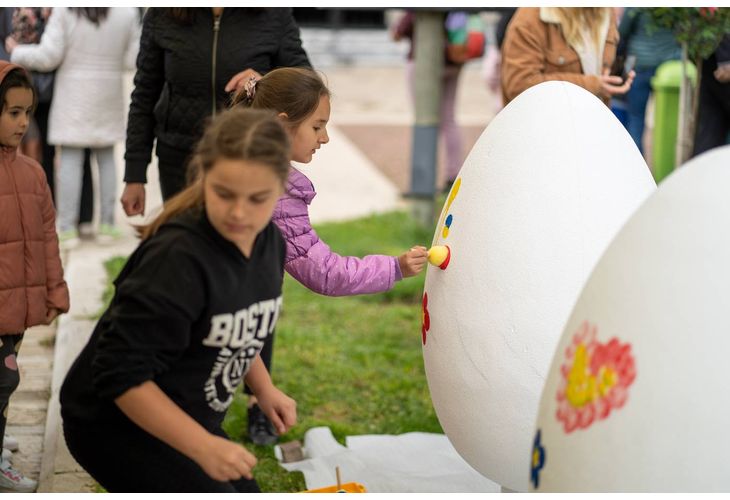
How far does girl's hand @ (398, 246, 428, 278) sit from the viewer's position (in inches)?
143

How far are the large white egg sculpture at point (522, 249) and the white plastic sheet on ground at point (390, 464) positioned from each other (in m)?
0.81

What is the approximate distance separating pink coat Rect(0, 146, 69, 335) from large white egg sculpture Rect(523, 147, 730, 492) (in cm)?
215

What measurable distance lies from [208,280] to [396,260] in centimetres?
101

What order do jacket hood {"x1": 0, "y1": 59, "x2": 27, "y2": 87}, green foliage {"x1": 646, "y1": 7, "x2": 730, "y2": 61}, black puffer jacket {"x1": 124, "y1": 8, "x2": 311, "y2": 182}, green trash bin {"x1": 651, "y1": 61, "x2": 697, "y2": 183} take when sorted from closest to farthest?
jacket hood {"x1": 0, "y1": 59, "x2": 27, "y2": 87}
black puffer jacket {"x1": 124, "y1": 8, "x2": 311, "y2": 182}
green foliage {"x1": 646, "y1": 7, "x2": 730, "y2": 61}
green trash bin {"x1": 651, "y1": 61, "x2": 697, "y2": 183}

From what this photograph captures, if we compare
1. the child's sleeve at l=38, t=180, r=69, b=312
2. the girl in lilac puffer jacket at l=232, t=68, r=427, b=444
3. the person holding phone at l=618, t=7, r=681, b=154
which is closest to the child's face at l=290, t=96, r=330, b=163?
the girl in lilac puffer jacket at l=232, t=68, r=427, b=444

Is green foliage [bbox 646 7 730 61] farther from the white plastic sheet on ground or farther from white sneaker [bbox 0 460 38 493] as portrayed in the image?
white sneaker [bbox 0 460 38 493]

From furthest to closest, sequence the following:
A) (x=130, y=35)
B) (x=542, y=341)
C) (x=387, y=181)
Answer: (x=387, y=181)
(x=130, y=35)
(x=542, y=341)

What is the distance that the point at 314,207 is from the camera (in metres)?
9.82

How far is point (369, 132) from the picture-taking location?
1345 centimetres

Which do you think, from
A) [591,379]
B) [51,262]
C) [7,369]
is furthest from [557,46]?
[591,379]

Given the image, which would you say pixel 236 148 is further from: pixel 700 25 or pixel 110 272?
pixel 110 272

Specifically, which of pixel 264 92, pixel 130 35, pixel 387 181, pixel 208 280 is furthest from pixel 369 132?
Result: pixel 208 280

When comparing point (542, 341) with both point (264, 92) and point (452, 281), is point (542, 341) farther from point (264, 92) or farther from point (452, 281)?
point (264, 92)

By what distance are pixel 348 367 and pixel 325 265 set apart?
238 centimetres
